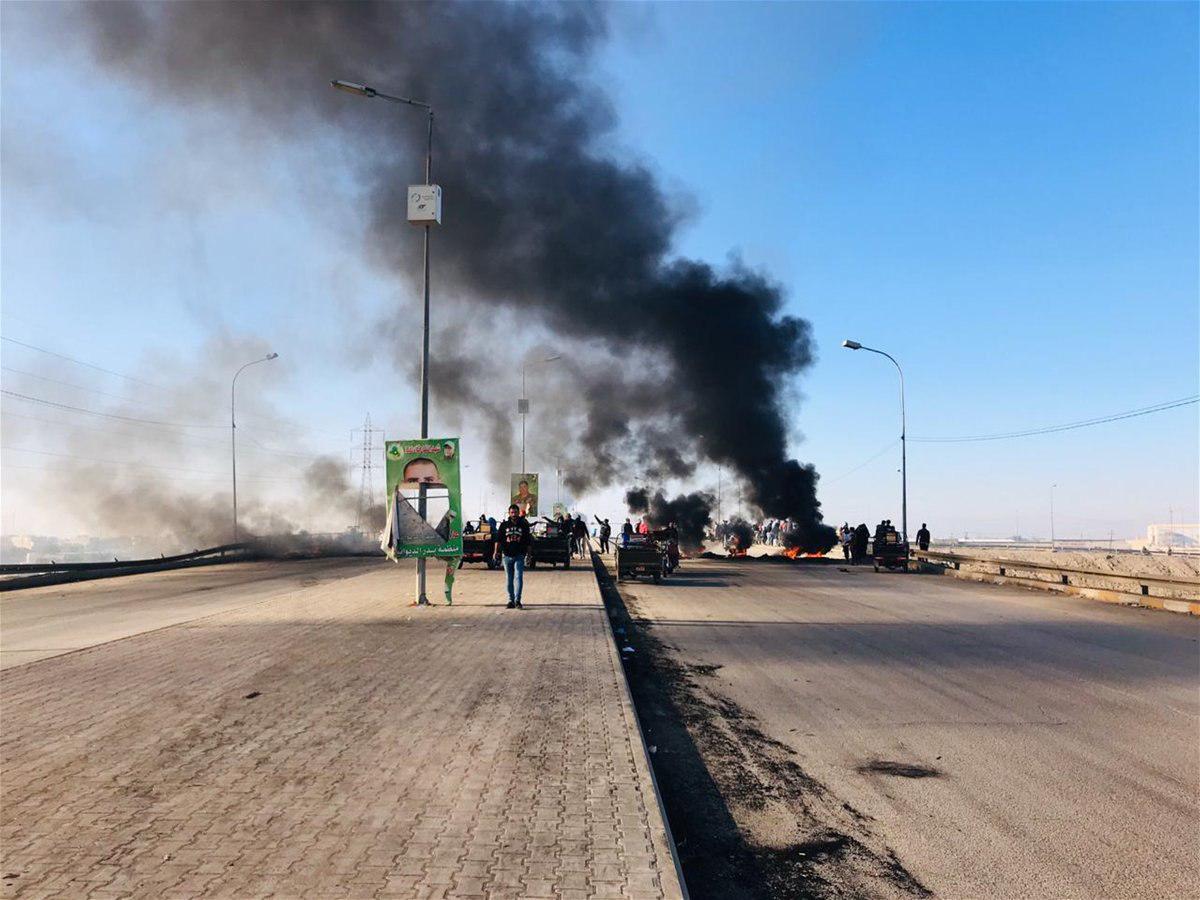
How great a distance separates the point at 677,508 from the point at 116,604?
113 feet

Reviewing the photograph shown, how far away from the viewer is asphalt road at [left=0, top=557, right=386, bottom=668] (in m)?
9.59

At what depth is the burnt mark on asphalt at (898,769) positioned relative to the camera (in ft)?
15.5

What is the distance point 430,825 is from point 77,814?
1.62m

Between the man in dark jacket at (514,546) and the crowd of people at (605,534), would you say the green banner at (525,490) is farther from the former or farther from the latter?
the man in dark jacket at (514,546)

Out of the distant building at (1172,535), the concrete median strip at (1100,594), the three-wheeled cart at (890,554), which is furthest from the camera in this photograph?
the distant building at (1172,535)

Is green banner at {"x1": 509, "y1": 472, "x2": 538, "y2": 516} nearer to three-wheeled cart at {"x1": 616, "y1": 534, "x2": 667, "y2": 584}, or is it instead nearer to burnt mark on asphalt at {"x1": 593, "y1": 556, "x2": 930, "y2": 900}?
three-wheeled cart at {"x1": 616, "y1": 534, "x2": 667, "y2": 584}

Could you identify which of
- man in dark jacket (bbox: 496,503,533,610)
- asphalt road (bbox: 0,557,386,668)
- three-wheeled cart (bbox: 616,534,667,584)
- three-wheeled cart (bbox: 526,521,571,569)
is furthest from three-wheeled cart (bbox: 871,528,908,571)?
man in dark jacket (bbox: 496,503,533,610)

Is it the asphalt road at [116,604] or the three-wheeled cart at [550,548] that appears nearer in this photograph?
the asphalt road at [116,604]

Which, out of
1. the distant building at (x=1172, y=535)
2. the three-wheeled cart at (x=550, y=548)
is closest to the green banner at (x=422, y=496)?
the three-wheeled cart at (x=550, y=548)

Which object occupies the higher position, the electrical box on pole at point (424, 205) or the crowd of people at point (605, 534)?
the electrical box on pole at point (424, 205)

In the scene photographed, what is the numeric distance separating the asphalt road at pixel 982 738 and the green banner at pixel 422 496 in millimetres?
3462

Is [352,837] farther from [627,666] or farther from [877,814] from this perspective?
[627,666]

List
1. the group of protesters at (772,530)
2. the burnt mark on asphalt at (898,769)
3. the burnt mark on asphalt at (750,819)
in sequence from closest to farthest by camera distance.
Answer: the burnt mark on asphalt at (750,819), the burnt mark on asphalt at (898,769), the group of protesters at (772,530)

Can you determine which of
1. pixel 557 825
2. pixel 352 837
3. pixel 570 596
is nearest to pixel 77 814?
pixel 352 837
